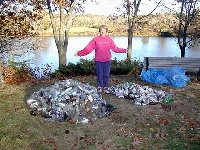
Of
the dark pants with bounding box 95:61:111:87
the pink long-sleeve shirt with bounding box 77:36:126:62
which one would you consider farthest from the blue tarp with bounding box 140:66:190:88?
the pink long-sleeve shirt with bounding box 77:36:126:62

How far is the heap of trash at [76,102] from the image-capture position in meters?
5.82

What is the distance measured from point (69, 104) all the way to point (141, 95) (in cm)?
201

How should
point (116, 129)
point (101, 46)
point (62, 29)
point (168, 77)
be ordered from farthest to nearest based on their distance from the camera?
point (62, 29) → point (168, 77) → point (101, 46) → point (116, 129)

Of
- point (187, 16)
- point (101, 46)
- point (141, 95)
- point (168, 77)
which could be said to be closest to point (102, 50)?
point (101, 46)

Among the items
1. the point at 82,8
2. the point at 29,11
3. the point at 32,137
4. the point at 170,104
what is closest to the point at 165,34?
the point at 82,8

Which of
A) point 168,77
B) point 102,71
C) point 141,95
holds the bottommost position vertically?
point 141,95

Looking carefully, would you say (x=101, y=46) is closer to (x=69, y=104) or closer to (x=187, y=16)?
(x=69, y=104)

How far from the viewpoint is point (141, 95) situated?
272 inches

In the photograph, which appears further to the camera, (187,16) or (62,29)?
→ (187,16)

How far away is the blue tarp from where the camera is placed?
27.6 ft

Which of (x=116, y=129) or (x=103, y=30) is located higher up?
(x=103, y=30)

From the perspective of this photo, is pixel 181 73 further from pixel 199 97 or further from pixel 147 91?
pixel 147 91

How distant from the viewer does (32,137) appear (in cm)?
489

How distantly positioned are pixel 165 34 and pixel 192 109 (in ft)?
103
